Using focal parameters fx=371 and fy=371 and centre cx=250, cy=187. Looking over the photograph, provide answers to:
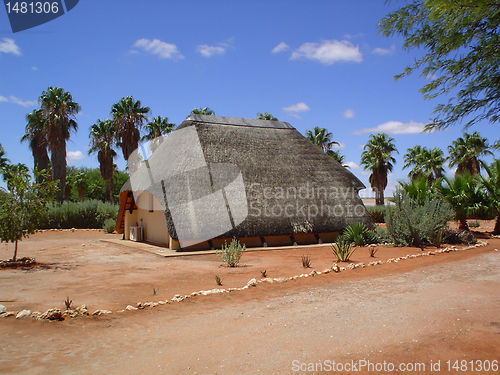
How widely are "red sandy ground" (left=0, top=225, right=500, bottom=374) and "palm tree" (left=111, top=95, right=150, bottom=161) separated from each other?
21.9 metres

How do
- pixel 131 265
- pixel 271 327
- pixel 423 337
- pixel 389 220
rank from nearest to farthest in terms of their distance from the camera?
pixel 423 337
pixel 271 327
pixel 131 265
pixel 389 220

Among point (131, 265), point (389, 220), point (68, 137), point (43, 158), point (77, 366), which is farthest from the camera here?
point (43, 158)

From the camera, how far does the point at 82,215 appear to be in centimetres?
2703

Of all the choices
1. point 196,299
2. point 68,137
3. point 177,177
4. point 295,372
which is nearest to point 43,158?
point 68,137

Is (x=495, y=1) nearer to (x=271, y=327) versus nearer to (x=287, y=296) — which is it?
(x=271, y=327)

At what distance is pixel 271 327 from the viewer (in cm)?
512

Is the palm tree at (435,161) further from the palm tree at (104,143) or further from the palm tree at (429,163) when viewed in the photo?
the palm tree at (104,143)

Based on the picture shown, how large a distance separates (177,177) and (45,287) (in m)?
7.46

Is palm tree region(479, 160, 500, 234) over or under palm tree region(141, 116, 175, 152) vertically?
under

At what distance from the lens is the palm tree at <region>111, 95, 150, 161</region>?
30.2m
